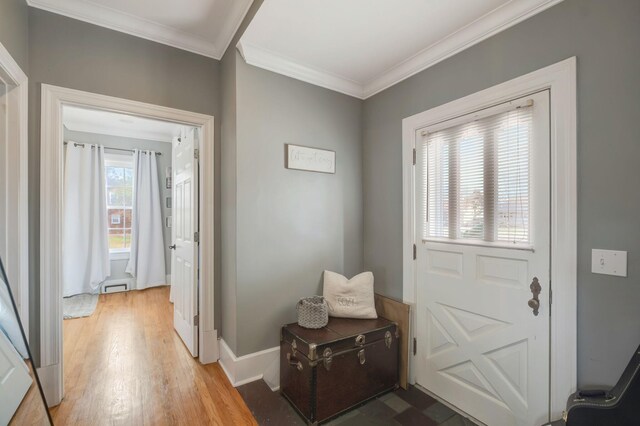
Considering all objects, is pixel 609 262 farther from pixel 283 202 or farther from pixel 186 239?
pixel 186 239

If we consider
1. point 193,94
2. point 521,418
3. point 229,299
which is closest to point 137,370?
point 229,299

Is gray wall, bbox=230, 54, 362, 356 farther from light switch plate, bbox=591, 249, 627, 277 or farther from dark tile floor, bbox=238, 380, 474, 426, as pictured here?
light switch plate, bbox=591, 249, 627, 277

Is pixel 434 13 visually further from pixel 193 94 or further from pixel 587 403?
pixel 587 403

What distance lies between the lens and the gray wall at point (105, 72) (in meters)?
1.80

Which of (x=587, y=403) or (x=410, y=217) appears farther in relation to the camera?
(x=410, y=217)

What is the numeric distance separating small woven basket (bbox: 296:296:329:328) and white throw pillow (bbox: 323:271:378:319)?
0.18 meters

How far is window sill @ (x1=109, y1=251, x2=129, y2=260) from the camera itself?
4.65m

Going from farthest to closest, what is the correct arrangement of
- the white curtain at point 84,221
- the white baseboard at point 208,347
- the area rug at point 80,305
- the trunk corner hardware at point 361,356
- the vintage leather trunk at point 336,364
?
the white curtain at point 84,221 → the area rug at point 80,305 → the white baseboard at point 208,347 → the trunk corner hardware at point 361,356 → the vintage leather trunk at point 336,364

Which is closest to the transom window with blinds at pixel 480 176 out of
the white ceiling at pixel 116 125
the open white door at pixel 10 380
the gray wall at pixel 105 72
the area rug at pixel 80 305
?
the gray wall at pixel 105 72

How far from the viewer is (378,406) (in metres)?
1.94

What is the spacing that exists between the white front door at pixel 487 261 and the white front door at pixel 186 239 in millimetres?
1851

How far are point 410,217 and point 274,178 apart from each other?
1.11 metres

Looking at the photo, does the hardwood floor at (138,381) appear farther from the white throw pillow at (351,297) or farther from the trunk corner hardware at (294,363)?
the white throw pillow at (351,297)

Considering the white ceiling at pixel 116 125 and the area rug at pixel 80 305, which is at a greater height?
the white ceiling at pixel 116 125
